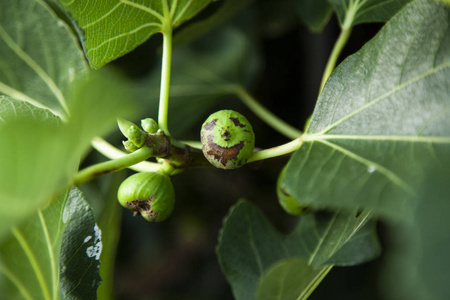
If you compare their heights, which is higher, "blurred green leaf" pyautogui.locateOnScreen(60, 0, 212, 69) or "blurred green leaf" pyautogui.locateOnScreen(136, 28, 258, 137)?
"blurred green leaf" pyautogui.locateOnScreen(60, 0, 212, 69)

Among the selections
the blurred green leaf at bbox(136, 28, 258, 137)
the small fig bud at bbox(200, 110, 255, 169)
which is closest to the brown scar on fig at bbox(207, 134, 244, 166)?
the small fig bud at bbox(200, 110, 255, 169)

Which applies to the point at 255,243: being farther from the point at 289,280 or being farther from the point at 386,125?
the point at 386,125

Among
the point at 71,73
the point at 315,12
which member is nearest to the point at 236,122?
the point at 71,73

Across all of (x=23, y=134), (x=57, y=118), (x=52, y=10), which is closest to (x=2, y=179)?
(x=23, y=134)

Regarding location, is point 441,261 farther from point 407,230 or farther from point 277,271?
point 277,271

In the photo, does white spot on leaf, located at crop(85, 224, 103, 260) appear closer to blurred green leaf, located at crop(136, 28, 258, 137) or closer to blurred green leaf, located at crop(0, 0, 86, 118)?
blurred green leaf, located at crop(0, 0, 86, 118)
